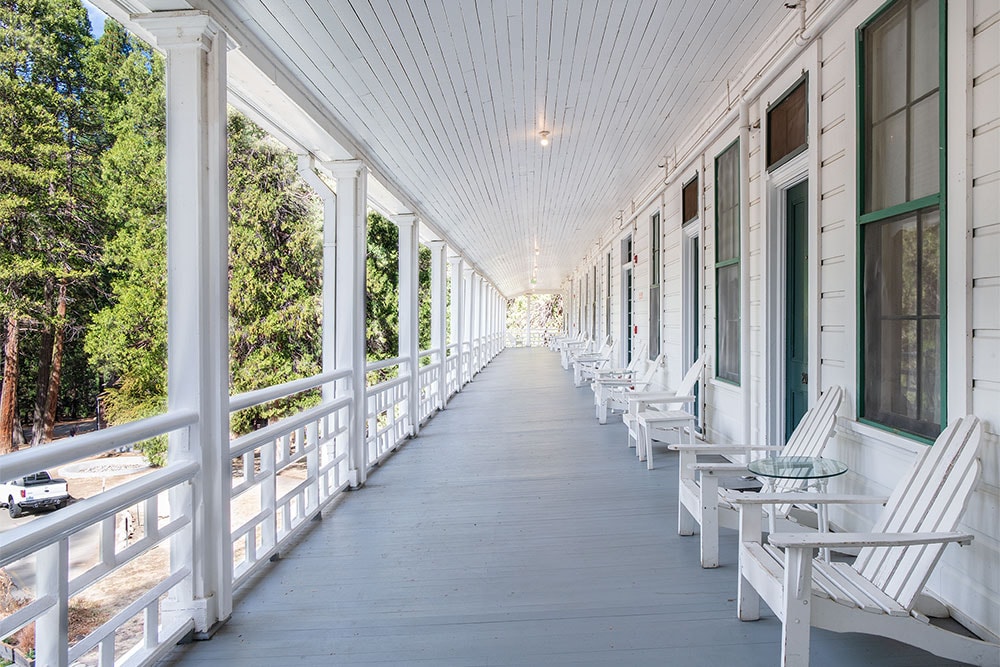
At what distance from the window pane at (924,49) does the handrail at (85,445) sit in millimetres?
3091

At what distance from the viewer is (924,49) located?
2.45 meters

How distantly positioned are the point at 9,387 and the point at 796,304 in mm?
8709

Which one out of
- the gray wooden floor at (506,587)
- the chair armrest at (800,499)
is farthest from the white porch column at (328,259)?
the chair armrest at (800,499)

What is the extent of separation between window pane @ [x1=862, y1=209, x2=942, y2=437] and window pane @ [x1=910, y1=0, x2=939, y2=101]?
1.62 feet

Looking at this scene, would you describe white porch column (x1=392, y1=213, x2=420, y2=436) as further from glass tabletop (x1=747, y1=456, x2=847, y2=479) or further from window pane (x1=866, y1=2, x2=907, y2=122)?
window pane (x1=866, y1=2, x2=907, y2=122)

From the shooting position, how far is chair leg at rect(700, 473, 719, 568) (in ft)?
9.52

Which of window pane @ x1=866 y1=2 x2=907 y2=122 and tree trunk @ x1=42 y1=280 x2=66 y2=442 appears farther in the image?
tree trunk @ x1=42 y1=280 x2=66 y2=442

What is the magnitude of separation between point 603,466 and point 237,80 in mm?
3753

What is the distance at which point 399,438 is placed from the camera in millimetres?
6492

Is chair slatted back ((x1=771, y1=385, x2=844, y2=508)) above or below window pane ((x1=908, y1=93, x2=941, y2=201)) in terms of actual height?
below

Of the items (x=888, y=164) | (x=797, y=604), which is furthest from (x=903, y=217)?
(x=797, y=604)

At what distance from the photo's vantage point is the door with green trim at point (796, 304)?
12.8ft

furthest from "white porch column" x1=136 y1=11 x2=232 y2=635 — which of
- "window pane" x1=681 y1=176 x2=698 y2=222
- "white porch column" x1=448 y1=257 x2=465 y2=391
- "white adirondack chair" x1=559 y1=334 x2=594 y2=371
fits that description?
"white adirondack chair" x1=559 y1=334 x2=594 y2=371

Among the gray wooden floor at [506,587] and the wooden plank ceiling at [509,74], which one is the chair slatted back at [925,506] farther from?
the wooden plank ceiling at [509,74]
